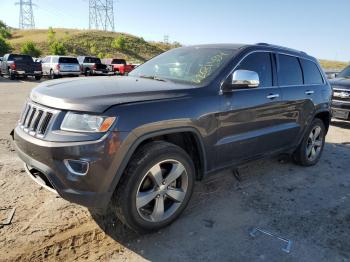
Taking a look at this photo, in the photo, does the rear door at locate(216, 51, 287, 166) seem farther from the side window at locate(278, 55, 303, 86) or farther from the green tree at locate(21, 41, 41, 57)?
the green tree at locate(21, 41, 41, 57)

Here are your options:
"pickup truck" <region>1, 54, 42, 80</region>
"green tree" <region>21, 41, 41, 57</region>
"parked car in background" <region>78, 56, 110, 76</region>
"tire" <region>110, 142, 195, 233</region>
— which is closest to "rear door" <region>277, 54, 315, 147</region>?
"tire" <region>110, 142, 195, 233</region>

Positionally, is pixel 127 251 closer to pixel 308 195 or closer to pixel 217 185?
pixel 217 185

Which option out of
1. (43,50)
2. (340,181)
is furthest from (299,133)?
(43,50)

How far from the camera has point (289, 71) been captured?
491 cm

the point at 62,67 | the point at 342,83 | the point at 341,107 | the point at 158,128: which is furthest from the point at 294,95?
the point at 62,67

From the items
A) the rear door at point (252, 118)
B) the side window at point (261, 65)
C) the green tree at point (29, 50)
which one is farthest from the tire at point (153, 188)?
the green tree at point (29, 50)

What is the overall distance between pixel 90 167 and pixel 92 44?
194ft

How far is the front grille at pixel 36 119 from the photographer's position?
2.92m

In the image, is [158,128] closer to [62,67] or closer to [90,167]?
[90,167]

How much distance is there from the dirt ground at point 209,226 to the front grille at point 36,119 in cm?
96

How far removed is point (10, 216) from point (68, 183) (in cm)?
117

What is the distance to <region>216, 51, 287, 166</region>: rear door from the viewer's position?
146 inches

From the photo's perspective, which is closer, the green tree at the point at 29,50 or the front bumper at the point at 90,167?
the front bumper at the point at 90,167

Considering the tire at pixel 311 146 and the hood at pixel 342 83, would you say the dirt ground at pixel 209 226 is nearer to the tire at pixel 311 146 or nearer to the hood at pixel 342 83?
the tire at pixel 311 146
